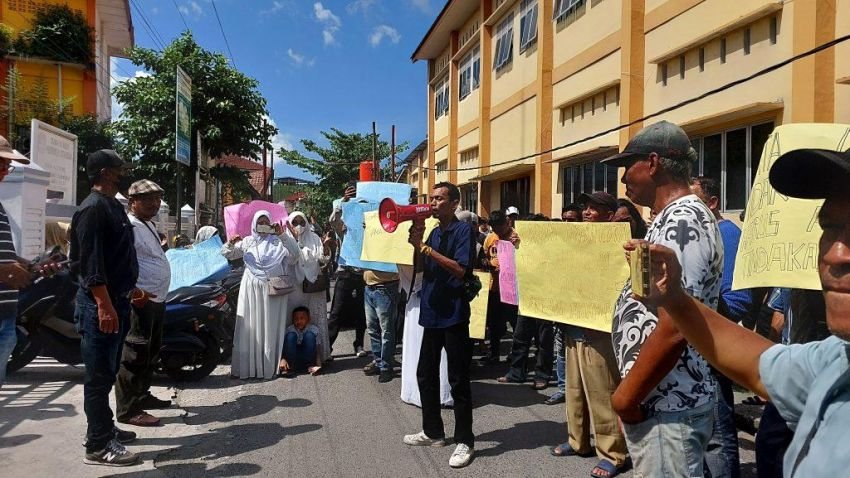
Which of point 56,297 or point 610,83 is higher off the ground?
point 610,83

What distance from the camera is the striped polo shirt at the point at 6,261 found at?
3.06 m

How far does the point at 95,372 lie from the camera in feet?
12.2

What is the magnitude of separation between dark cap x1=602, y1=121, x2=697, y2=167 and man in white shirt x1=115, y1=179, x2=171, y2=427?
12.5 ft

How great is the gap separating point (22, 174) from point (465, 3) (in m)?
14.2

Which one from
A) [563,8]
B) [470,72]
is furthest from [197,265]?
[470,72]

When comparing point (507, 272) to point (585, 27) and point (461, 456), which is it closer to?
point (461, 456)

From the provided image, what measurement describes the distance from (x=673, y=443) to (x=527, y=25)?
44.4 feet

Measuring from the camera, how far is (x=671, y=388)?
1.91m

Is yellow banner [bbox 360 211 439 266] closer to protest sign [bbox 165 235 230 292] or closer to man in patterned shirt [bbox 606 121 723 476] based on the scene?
protest sign [bbox 165 235 230 292]

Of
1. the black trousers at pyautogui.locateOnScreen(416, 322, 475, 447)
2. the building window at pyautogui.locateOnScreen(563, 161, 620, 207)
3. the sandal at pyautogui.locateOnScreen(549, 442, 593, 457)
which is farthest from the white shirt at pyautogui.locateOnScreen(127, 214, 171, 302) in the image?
the building window at pyautogui.locateOnScreen(563, 161, 620, 207)

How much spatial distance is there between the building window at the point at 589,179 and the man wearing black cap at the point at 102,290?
797 cm

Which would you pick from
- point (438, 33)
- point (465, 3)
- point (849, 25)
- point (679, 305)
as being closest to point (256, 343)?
point (679, 305)

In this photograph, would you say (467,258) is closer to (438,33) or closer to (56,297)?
(56,297)

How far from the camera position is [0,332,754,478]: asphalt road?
12.4 feet
